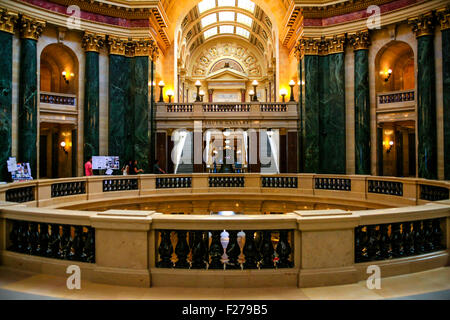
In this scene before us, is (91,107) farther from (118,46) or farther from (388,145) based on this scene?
(388,145)

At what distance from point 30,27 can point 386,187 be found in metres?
16.8

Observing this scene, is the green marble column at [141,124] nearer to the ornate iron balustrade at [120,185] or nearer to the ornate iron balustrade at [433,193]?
the ornate iron balustrade at [120,185]

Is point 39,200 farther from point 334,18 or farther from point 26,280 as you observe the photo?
point 334,18

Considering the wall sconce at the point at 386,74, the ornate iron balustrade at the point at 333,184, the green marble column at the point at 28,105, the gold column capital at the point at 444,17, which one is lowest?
the ornate iron balustrade at the point at 333,184

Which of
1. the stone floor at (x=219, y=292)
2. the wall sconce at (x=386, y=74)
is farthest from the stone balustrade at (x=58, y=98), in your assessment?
the wall sconce at (x=386, y=74)

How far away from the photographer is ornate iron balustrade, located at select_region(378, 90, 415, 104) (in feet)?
51.8

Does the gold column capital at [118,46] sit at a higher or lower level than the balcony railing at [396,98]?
higher

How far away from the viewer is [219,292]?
3.83 meters

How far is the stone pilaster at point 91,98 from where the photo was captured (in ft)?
55.2

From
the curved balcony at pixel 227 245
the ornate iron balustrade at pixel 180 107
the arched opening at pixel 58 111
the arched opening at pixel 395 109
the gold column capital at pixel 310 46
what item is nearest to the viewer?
the curved balcony at pixel 227 245

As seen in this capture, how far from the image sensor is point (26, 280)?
13.5ft

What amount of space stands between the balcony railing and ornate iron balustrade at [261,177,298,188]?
7507 mm

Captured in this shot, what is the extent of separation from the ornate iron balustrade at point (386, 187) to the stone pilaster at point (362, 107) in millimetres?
5397

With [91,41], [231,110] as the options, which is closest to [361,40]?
[231,110]
